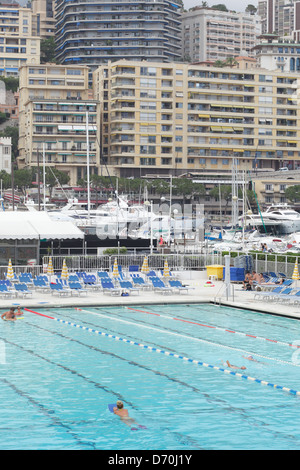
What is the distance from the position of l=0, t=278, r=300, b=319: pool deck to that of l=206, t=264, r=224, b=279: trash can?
10.5ft

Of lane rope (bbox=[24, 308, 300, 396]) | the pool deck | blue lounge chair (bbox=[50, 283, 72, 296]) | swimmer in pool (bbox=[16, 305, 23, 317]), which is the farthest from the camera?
blue lounge chair (bbox=[50, 283, 72, 296])

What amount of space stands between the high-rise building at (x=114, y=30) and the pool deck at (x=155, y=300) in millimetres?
130215

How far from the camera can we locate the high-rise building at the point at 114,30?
157875 millimetres

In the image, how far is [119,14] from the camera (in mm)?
159125

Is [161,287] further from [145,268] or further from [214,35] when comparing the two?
[214,35]

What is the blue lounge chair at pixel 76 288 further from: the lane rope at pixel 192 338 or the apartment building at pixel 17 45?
the apartment building at pixel 17 45

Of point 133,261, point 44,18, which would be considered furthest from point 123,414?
point 44,18

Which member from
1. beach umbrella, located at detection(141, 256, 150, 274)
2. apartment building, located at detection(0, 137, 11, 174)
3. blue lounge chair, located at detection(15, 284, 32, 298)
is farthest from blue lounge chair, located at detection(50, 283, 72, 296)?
apartment building, located at detection(0, 137, 11, 174)

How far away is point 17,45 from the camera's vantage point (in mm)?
167875

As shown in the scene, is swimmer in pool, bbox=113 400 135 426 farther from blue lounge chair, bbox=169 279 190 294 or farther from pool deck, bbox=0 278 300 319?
blue lounge chair, bbox=169 279 190 294

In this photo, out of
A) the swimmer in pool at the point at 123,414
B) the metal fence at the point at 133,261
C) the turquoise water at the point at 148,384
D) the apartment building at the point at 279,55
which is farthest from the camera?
the apartment building at the point at 279,55

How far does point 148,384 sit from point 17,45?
522 feet

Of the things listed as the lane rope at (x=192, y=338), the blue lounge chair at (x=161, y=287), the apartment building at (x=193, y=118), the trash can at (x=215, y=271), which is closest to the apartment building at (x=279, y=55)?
the apartment building at (x=193, y=118)

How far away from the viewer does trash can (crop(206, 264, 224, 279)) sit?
119ft
